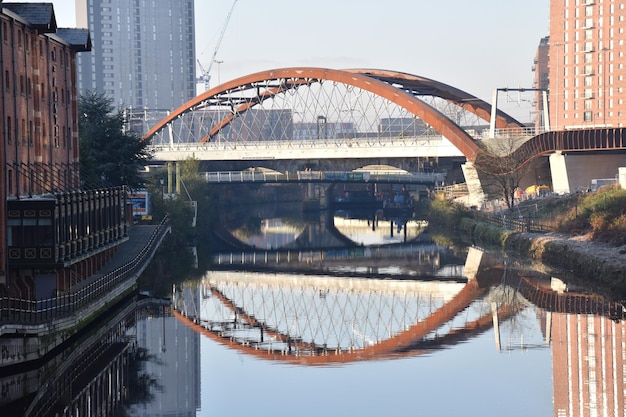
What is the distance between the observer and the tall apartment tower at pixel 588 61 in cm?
12950

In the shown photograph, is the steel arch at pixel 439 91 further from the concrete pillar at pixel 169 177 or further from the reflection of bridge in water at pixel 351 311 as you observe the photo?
the reflection of bridge in water at pixel 351 311

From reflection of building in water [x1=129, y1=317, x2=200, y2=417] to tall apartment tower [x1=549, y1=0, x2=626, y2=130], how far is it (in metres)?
92.8

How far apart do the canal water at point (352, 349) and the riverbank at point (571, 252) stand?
1.11 m

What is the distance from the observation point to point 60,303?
118ft

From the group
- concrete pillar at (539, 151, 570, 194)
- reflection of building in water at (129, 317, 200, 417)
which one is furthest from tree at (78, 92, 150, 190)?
concrete pillar at (539, 151, 570, 194)

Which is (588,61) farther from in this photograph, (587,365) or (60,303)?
(60,303)

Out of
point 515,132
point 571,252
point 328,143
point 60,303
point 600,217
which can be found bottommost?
point 60,303

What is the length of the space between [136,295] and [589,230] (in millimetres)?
24196

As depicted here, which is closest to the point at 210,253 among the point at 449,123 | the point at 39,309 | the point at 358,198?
the point at 449,123

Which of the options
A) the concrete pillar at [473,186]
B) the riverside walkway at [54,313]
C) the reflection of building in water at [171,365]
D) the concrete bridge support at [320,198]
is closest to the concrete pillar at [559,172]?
the concrete pillar at [473,186]

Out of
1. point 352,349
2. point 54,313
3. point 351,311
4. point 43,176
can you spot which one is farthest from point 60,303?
point 351,311

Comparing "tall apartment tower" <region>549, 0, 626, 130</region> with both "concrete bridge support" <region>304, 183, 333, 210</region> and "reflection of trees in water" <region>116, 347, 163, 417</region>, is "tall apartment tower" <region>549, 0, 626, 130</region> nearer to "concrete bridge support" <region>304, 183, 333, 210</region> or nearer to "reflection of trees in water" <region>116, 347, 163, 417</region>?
"concrete bridge support" <region>304, 183, 333, 210</region>

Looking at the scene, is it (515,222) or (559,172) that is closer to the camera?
(515,222)

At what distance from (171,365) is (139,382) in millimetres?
2286
